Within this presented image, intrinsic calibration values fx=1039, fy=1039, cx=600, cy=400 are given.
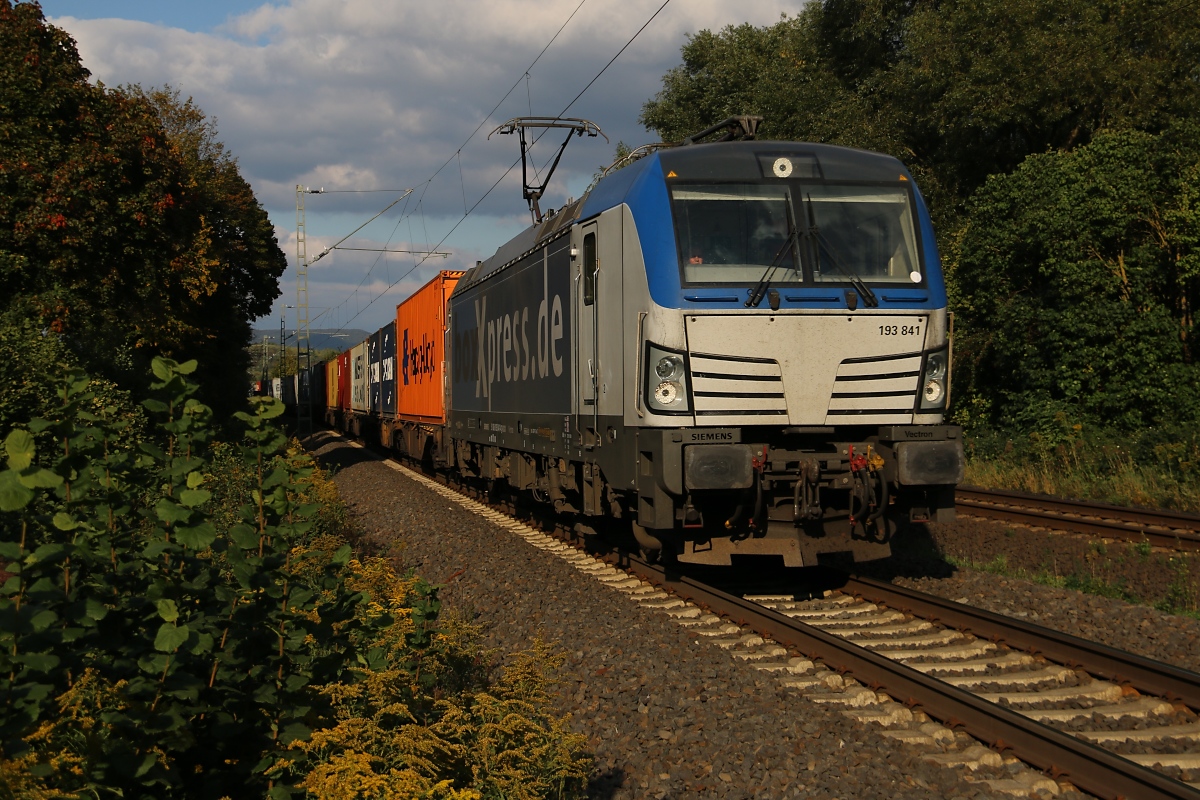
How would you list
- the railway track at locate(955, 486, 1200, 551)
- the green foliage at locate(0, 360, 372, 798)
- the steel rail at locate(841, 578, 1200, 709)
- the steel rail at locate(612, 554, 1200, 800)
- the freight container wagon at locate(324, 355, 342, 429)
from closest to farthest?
1. the green foliage at locate(0, 360, 372, 798)
2. the steel rail at locate(612, 554, 1200, 800)
3. the steel rail at locate(841, 578, 1200, 709)
4. the railway track at locate(955, 486, 1200, 551)
5. the freight container wagon at locate(324, 355, 342, 429)

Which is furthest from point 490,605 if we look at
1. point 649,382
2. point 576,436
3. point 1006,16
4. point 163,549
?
point 1006,16

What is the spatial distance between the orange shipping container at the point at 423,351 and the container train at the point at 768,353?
9.72m

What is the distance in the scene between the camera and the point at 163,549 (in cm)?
360

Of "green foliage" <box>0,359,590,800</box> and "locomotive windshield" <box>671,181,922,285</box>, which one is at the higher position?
"locomotive windshield" <box>671,181,922,285</box>

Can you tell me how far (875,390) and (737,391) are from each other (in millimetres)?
1141

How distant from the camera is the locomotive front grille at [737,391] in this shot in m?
7.68

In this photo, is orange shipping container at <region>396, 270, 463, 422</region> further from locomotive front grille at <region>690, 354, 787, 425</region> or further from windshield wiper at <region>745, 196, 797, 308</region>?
locomotive front grille at <region>690, 354, 787, 425</region>

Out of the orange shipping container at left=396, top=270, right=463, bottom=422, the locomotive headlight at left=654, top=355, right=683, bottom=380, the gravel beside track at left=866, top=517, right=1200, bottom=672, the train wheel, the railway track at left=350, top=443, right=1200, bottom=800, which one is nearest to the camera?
the railway track at left=350, top=443, right=1200, bottom=800

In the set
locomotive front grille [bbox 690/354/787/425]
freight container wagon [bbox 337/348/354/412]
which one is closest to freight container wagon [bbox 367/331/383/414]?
freight container wagon [bbox 337/348/354/412]

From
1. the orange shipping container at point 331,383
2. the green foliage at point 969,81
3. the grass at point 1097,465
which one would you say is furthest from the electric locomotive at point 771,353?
the orange shipping container at point 331,383

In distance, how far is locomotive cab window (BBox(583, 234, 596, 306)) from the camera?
919 cm

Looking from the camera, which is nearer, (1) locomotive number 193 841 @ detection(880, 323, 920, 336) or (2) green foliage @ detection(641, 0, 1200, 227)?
(1) locomotive number 193 841 @ detection(880, 323, 920, 336)

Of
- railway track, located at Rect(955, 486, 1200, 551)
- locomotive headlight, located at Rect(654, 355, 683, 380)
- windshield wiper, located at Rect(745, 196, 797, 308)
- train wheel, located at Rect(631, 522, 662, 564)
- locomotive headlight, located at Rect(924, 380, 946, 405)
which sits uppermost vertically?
windshield wiper, located at Rect(745, 196, 797, 308)

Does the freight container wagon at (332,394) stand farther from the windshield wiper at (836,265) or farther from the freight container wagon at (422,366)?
the windshield wiper at (836,265)
